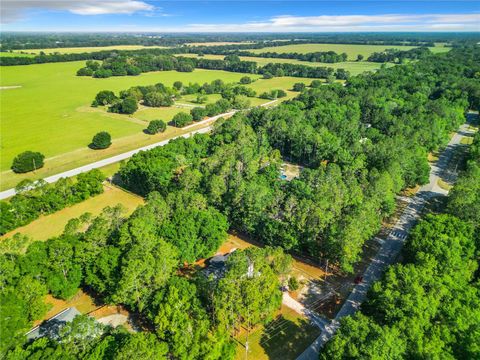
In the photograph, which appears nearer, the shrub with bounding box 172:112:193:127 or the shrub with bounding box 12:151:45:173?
the shrub with bounding box 12:151:45:173

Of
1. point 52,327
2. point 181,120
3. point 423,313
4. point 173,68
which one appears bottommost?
point 52,327

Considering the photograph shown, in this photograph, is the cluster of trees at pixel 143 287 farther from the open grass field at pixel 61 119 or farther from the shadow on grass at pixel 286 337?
the open grass field at pixel 61 119

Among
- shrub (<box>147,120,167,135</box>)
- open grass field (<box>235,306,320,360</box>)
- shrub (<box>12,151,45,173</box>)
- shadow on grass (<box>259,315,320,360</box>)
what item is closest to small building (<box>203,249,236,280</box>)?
open grass field (<box>235,306,320,360</box>)

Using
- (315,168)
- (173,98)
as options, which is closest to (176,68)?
(173,98)

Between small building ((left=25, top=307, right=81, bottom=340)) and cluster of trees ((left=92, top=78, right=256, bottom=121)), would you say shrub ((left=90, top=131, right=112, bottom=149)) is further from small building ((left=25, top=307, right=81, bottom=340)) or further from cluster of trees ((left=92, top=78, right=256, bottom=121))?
small building ((left=25, top=307, right=81, bottom=340))

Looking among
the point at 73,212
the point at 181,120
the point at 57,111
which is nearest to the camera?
the point at 73,212

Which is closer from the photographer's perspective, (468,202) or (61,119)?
(468,202)

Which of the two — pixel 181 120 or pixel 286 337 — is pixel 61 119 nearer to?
pixel 181 120
